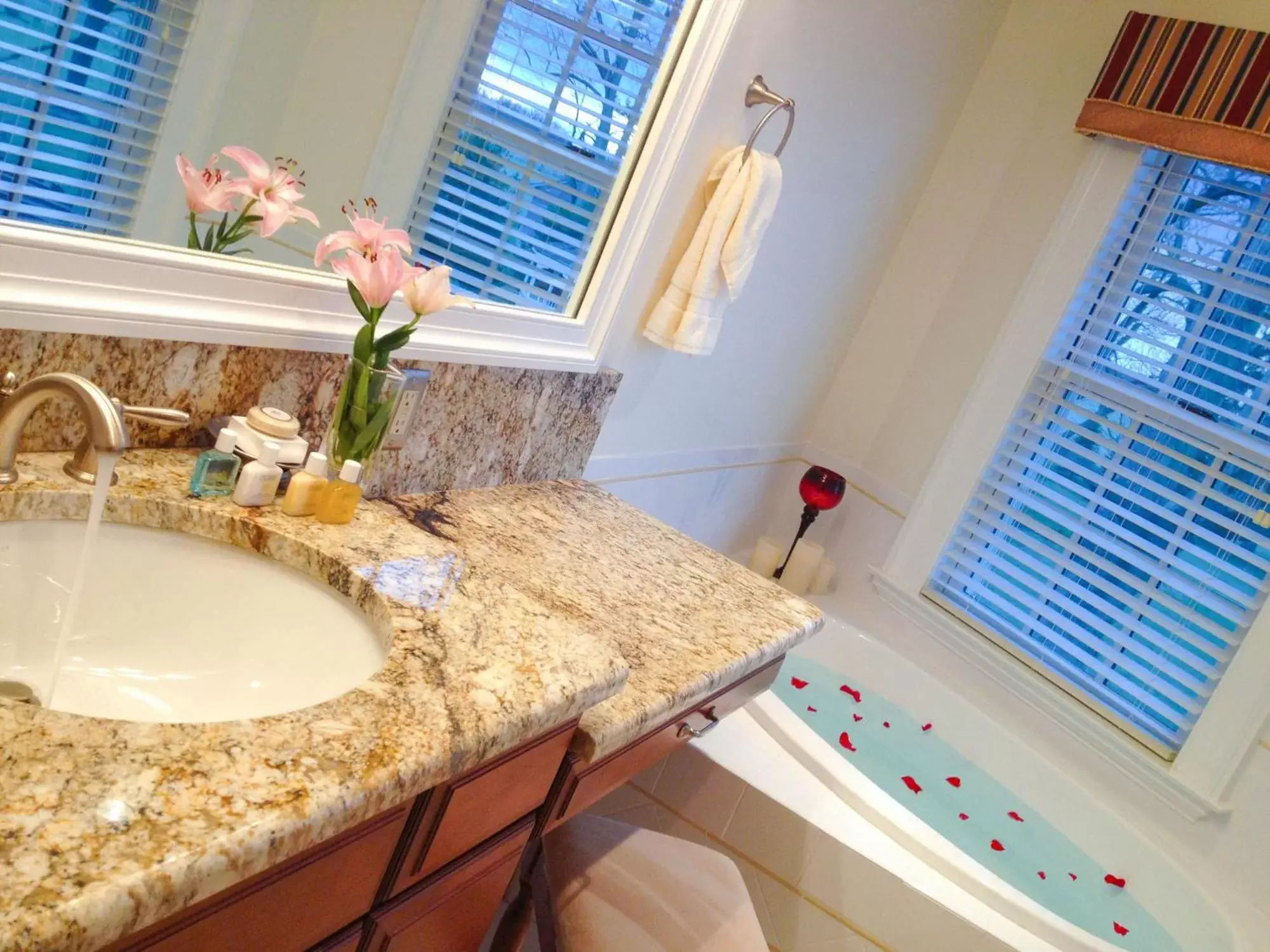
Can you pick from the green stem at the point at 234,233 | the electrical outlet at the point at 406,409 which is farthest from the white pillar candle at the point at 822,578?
the green stem at the point at 234,233

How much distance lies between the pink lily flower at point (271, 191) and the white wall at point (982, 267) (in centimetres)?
212

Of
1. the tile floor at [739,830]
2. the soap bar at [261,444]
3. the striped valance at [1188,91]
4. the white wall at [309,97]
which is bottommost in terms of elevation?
the tile floor at [739,830]

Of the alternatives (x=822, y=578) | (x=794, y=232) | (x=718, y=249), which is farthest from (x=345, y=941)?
(x=822, y=578)

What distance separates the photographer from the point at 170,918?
2.32 ft

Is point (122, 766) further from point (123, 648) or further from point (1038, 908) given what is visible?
point (1038, 908)

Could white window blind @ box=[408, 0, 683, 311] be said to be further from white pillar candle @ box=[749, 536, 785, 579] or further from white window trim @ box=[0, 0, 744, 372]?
white pillar candle @ box=[749, 536, 785, 579]

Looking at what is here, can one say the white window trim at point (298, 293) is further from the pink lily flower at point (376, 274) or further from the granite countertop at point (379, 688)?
the granite countertop at point (379, 688)

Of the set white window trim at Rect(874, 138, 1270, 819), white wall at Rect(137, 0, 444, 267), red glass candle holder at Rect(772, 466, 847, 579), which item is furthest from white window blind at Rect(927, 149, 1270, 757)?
white wall at Rect(137, 0, 444, 267)

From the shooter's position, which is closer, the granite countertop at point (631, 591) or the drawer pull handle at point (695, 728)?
the granite countertop at point (631, 591)

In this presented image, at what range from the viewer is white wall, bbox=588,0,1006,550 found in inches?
78.3

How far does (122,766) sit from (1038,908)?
1710 millimetres

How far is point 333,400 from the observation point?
137cm

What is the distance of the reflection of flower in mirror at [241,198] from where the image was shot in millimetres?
1096

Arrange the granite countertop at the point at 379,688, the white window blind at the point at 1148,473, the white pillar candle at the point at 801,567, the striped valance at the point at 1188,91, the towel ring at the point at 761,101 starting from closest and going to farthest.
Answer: the granite countertop at the point at 379,688 < the towel ring at the point at 761,101 < the striped valance at the point at 1188,91 < the white window blind at the point at 1148,473 < the white pillar candle at the point at 801,567
